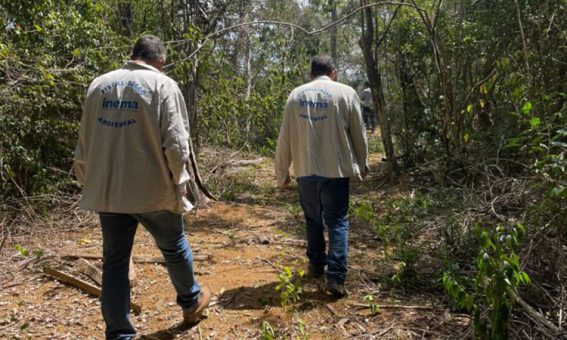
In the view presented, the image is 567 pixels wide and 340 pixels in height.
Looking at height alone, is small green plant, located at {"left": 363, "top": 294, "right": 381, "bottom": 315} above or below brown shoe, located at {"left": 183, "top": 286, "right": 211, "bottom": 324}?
below

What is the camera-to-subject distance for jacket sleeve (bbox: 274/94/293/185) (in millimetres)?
3633

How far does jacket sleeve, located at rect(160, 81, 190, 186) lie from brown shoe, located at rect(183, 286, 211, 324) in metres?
0.87

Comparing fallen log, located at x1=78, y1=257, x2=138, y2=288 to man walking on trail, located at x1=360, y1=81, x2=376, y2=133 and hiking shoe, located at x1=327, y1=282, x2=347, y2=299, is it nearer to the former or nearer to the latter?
hiking shoe, located at x1=327, y1=282, x2=347, y2=299

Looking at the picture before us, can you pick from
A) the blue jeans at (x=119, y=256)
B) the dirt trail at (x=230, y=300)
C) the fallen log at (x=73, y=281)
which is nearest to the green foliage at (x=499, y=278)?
the dirt trail at (x=230, y=300)

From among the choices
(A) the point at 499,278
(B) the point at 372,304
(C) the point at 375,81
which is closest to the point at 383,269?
(B) the point at 372,304

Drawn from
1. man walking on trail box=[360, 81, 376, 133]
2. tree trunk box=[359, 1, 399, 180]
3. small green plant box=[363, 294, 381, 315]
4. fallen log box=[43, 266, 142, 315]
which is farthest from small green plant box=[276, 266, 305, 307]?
man walking on trail box=[360, 81, 376, 133]

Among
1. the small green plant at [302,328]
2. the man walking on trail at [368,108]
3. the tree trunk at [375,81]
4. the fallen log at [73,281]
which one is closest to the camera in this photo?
the small green plant at [302,328]

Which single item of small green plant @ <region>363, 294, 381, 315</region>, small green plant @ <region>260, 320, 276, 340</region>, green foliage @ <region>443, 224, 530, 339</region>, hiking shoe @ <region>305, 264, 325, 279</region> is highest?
green foliage @ <region>443, 224, 530, 339</region>

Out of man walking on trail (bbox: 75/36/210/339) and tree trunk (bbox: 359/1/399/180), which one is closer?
man walking on trail (bbox: 75/36/210/339)

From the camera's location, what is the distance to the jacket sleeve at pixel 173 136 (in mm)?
2615

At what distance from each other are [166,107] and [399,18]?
607 centimetres

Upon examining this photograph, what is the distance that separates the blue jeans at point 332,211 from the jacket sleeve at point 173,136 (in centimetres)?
114

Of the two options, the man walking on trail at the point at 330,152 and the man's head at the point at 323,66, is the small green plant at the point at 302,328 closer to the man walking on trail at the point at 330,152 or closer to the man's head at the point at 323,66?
the man walking on trail at the point at 330,152

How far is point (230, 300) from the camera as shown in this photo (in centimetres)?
351
